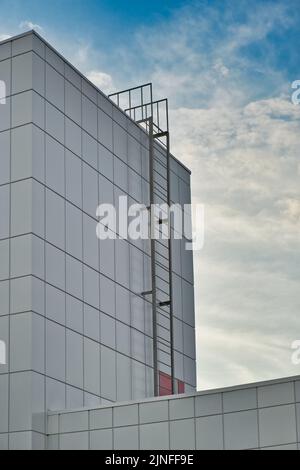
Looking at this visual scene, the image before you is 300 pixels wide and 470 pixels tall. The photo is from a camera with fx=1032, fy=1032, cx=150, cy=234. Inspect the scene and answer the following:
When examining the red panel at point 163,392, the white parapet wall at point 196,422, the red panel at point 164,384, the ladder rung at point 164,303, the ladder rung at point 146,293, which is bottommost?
the white parapet wall at point 196,422

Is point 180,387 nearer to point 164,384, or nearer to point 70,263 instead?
point 164,384

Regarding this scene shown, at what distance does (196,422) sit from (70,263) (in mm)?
6369

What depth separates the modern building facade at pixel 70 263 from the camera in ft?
90.6

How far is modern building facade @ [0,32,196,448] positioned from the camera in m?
27.6

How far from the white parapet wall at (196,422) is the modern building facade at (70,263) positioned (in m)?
1.11

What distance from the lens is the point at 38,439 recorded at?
88.6 ft

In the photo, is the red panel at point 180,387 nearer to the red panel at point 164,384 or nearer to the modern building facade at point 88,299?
the modern building facade at point 88,299

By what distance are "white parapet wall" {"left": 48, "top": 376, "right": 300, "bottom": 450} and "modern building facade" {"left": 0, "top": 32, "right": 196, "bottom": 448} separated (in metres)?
1.11

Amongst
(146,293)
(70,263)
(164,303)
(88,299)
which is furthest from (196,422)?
(164,303)

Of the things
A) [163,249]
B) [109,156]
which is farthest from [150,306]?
[109,156]

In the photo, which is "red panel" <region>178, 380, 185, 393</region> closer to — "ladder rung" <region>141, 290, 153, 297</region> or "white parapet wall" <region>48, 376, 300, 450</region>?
"ladder rung" <region>141, 290, 153, 297</region>

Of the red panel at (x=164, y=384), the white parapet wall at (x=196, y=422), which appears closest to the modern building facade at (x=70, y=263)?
the red panel at (x=164, y=384)

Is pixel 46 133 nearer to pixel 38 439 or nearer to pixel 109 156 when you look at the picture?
pixel 109 156

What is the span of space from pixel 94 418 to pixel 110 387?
328cm
